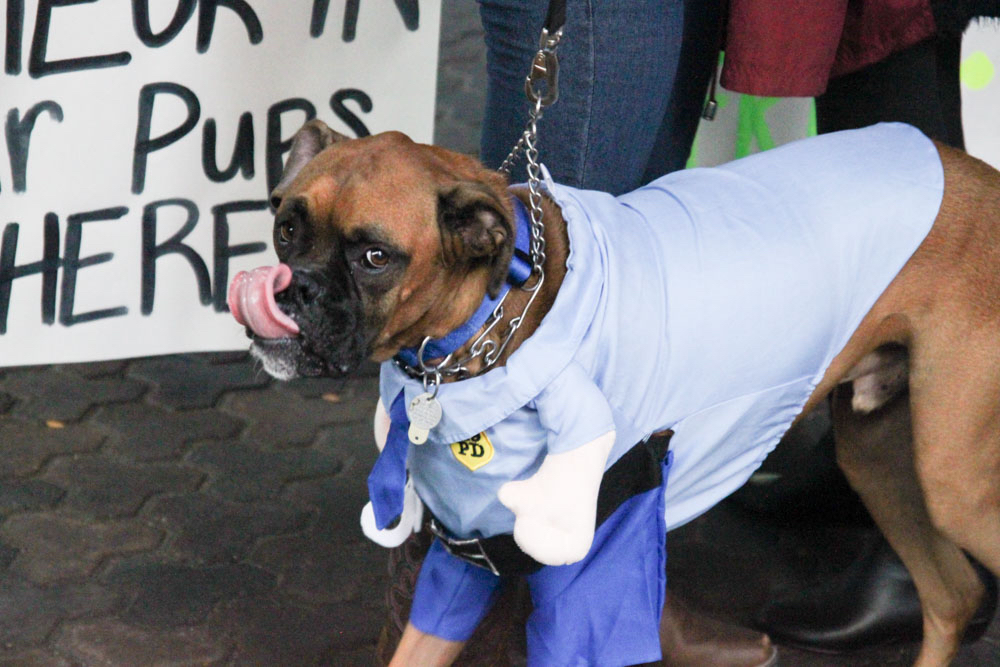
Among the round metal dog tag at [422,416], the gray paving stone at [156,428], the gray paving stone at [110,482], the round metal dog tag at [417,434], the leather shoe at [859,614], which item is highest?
the round metal dog tag at [422,416]

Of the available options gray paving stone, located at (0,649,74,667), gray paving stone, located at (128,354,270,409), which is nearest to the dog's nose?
gray paving stone, located at (0,649,74,667)

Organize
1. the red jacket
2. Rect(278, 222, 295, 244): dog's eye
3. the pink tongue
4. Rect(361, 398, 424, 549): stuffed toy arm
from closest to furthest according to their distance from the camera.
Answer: the pink tongue, Rect(278, 222, 295, 244): dog's eye, Rect(361, 398, 424, 549): stuffed toy arm, the red jacket

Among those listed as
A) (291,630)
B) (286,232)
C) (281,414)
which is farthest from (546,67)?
(281,414)

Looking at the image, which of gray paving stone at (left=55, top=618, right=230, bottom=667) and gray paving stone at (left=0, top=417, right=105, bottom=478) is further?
gray paving stone at (left=0, top=417, right=105, bottom=478)

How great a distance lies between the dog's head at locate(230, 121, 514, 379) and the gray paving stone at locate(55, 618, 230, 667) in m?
1.26

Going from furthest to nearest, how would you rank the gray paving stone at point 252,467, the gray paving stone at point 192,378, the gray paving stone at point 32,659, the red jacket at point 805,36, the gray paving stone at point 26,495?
1. the gray paving stone at point 192,378
2. the gray paving stone at point 252,467
3. the gray paving stone at point 26,495
4. the gray paving stone at point 32,659
5. the red jacket at point 805,36

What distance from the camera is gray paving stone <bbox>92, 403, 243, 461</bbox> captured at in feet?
13.3

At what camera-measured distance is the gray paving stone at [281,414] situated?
4.23 metres

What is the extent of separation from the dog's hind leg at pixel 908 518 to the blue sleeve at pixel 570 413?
3.86 feet

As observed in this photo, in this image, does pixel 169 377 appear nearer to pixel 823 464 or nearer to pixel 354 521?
pixel 354 521

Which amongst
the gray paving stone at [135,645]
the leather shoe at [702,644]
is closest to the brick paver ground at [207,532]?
the gray paving stone at [135,645]

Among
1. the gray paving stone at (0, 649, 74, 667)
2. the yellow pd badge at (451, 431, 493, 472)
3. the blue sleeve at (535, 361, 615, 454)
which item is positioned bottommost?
the gray paving stone at (0, 649, 74, 667)

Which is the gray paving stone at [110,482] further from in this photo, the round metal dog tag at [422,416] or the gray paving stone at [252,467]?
the round metal dog tag at [422,416]

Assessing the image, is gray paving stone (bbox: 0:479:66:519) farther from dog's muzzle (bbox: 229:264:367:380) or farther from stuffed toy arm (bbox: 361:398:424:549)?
dog's muzzle (bbox: 229:264:367:380)
